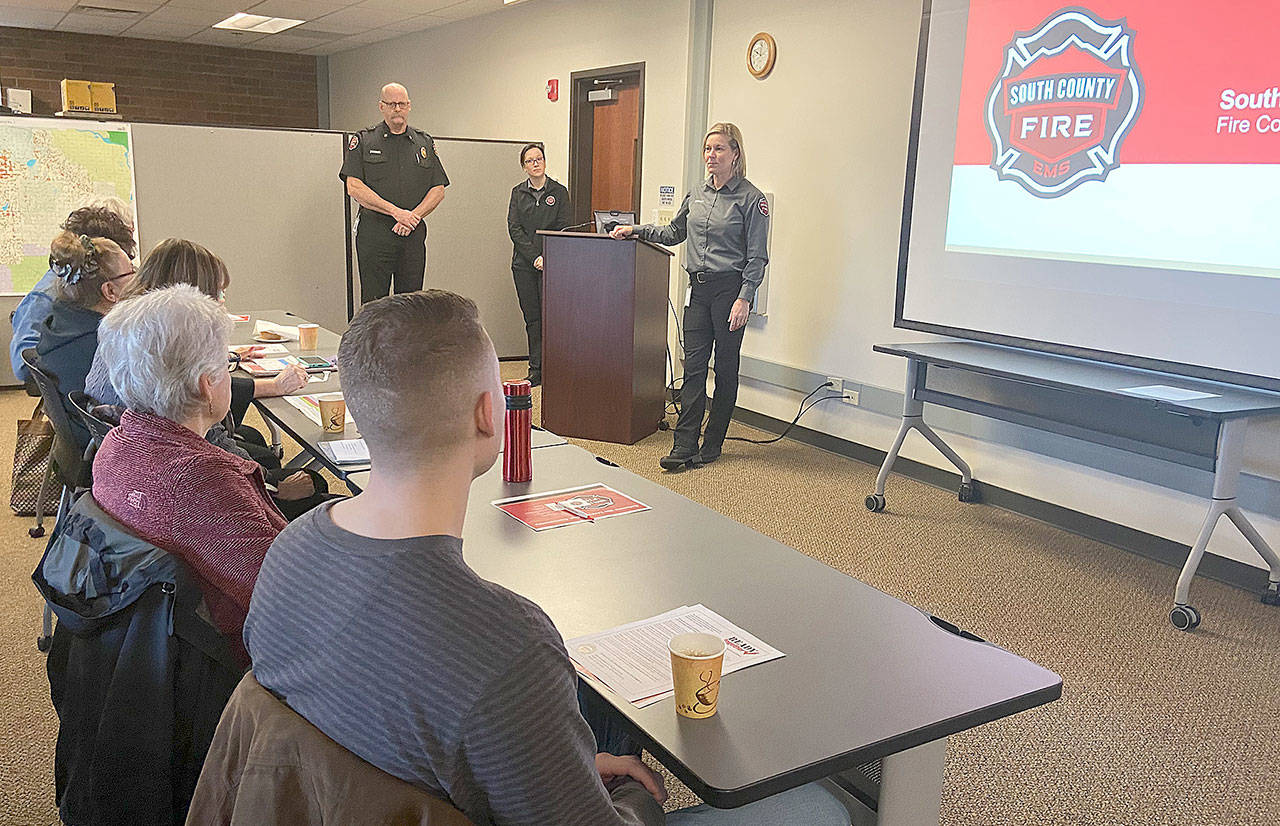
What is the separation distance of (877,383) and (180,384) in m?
3.73

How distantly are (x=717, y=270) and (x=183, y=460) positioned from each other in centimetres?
344

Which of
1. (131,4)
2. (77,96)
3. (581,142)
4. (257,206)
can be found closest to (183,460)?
(257,206)

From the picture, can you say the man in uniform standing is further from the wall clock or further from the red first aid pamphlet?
the red first aid pamphlet

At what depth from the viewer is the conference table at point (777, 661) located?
1190 millimetres

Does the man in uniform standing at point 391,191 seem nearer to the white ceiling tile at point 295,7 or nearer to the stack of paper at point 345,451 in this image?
the white ceiling tile at point 295,7

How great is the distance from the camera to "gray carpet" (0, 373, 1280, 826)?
2283mm

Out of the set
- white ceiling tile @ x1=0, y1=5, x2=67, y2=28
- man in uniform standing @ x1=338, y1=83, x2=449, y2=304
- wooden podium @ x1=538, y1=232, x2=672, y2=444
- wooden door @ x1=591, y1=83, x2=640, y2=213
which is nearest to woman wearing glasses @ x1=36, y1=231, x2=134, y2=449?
wooden podium @ x1=538, y1=232, x2=672, y2=444

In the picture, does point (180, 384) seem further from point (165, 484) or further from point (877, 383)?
point (877, 383)

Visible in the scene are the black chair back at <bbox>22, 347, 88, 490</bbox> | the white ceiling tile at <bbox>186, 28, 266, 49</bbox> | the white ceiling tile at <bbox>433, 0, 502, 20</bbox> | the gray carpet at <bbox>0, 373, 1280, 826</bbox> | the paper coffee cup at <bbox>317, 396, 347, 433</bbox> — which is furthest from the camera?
the white ceiling tile at <bbox>186, 28, 266, 49</bbox>

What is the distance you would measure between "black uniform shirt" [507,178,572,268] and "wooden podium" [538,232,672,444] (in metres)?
1.59

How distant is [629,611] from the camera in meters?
1.52

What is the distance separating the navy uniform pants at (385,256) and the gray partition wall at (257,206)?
0.71 meters

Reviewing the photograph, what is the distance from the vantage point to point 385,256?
235 inches

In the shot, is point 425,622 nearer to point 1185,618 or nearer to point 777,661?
point 777,661
